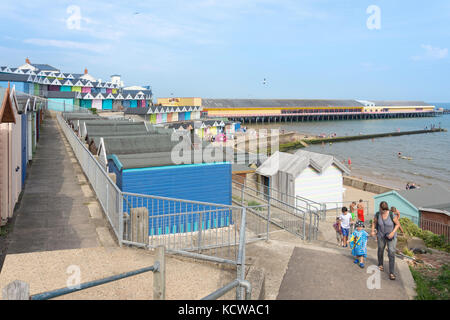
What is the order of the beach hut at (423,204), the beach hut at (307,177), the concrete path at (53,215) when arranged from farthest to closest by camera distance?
the beach hut at (307,177) < the beach hut at (423,204) < the concrete path at (53,215)

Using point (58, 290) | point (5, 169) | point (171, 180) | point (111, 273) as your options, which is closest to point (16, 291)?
point (58, 290)

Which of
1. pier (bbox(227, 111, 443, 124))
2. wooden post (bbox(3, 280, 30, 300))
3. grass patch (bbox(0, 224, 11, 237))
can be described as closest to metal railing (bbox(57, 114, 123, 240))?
grass patch (bbox(0, 224, 11, 237))

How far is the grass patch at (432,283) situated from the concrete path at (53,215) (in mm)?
5754

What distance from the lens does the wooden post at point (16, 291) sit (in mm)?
2293

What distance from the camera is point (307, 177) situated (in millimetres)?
18969

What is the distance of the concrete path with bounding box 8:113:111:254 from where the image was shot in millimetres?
6770

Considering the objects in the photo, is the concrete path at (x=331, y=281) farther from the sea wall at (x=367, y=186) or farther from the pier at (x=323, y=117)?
the pier at (x=323, y=117)

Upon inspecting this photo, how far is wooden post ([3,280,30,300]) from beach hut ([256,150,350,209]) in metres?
16.4

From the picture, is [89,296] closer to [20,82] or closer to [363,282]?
[363,282]

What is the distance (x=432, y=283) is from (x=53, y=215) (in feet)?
25.4

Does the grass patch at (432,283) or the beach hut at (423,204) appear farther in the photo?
the beach hut at (423,204)

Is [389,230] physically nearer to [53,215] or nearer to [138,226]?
[138,226]

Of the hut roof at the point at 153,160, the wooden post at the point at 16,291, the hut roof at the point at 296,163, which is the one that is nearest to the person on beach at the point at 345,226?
the hut roof at the point at 153,160

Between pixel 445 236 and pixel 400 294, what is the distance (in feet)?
29.8
